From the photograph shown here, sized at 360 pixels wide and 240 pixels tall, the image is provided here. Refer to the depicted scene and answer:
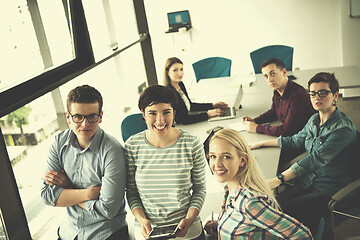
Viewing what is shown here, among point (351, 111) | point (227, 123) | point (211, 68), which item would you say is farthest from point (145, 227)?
point (351, 111)

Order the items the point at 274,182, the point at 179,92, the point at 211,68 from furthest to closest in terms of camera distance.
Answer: the point at 211,68
the point at 179,92
the point at 274,182

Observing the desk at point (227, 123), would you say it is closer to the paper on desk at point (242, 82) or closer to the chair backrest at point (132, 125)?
the paper on desk at point (242, 82)

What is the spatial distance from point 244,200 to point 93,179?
897 mm

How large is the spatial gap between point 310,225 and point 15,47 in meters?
2.47

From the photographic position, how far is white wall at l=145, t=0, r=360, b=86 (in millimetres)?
6230

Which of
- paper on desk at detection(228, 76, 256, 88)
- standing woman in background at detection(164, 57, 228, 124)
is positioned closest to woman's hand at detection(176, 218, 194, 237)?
standing woman in background at detection(164, 57, 228, 124)

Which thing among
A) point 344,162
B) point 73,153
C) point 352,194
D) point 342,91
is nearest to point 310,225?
point 352,194

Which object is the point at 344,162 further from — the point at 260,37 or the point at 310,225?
the point at 260,37

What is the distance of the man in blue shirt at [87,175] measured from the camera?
2084 millimetres

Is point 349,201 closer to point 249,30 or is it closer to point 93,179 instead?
point 93,179

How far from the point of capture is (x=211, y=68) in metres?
5.47

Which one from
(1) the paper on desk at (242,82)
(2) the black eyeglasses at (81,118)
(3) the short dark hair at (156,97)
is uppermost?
(3) the short dark hair at (156,97)

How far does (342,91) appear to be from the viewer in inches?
248

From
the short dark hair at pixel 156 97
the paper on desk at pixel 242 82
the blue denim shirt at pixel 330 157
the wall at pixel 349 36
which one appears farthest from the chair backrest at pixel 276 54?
the short dark hair at pixel 156 97
